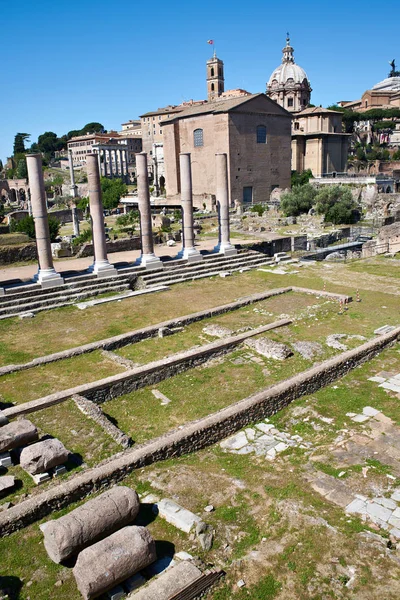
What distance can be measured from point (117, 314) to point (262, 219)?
22.7m

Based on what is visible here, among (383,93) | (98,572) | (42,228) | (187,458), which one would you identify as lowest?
(187,458)

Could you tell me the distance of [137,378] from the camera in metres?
9.94

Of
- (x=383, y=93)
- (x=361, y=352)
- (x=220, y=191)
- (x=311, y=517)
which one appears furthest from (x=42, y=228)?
(x=383, y=93)

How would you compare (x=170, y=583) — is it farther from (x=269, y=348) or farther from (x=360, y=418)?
(x=269, y=348)

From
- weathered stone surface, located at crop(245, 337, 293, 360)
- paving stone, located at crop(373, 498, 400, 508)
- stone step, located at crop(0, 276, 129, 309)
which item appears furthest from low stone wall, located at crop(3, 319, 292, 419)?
stone step, located at crop(0, 276, 129, 309)

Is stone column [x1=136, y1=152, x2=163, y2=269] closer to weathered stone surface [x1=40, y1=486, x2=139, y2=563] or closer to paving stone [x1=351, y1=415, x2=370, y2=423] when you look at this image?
paving stone [x1=351, y1=415, x2=370, y2=423]

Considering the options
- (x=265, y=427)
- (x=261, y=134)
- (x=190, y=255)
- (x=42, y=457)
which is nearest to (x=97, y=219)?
(x=190, y=255)

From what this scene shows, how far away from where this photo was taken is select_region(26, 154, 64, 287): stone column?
1558 centimetres

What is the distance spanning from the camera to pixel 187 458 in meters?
7.47

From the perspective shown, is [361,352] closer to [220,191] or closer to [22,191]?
[220,191]

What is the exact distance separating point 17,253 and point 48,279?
6204 mm

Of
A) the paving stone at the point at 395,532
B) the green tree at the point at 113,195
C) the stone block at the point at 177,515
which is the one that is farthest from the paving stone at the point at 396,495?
the green tree at the point at 113,195

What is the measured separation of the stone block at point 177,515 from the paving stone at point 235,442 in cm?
187

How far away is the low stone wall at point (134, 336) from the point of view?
10828 millimetres
